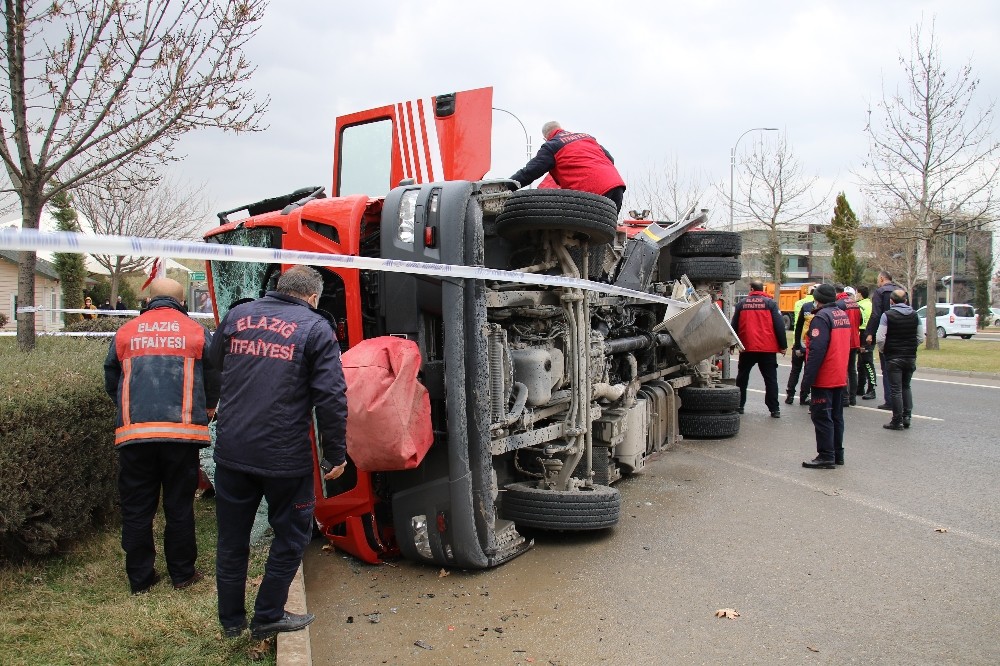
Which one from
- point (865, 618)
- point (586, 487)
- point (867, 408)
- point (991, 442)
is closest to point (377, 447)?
point (586, 487)

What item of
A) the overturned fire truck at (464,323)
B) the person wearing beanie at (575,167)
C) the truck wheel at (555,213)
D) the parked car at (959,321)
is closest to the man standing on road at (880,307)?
the overturned fire truck at (464,323)

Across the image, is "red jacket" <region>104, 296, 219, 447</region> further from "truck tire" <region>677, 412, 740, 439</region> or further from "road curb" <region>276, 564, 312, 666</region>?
"truck tire" <region>677, 412, 740, 439</region>

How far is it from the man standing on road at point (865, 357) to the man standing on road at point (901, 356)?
6.95 feet

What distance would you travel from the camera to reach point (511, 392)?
4562 millimetres

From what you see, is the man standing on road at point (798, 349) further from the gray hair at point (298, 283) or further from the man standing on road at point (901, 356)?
the gray hair at point (298, 283)

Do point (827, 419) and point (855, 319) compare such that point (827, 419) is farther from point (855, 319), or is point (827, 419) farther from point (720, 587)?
point (855, 319)

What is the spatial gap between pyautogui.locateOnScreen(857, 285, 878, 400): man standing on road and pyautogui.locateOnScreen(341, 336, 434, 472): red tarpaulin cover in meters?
9.52

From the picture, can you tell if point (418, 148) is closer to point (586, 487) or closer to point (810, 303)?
point (586, 487)

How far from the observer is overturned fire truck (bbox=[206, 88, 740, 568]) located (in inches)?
163

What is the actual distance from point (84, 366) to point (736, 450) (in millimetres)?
5972

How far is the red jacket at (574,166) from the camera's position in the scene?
224 inches

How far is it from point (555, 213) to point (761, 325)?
257 inches

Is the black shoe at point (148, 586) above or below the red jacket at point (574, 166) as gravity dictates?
below

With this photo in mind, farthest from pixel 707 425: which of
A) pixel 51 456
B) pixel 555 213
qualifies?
pixel 51 456
